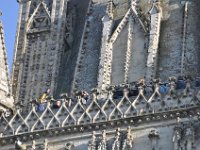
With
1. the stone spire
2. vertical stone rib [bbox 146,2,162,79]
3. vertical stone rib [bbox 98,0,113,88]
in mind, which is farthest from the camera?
vertical stone rib [bbox 98,0,113,88]

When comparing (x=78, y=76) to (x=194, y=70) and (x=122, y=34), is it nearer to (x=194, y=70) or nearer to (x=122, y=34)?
(x=122, y=34)

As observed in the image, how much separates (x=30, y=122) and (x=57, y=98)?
12.5 feet

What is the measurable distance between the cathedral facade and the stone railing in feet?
0.11

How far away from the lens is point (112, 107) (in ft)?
106

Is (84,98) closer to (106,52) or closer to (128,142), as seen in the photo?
(128,142)

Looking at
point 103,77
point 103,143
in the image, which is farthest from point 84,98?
point 103,77

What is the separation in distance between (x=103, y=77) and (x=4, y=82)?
143 inches

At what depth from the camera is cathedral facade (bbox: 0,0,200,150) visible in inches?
1241

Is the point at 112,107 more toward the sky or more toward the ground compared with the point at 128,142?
more toward the sky

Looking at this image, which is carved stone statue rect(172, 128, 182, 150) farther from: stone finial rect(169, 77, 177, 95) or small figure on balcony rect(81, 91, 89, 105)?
small figure on balcony rect(81, 91, 89, 105)

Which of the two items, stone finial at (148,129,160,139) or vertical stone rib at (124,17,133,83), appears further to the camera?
vertical stone rib at (124,17,133,83)

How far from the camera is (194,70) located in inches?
1403

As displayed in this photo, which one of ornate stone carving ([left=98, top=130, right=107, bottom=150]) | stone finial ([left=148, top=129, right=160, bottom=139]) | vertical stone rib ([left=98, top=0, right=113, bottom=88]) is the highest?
vertical stone rib ([left=98, top=0, right=113, bottom=88])

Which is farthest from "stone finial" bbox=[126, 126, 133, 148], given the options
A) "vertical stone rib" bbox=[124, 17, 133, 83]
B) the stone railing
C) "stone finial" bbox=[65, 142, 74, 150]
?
"vertical stone rib" bbox=[124, 17, 133, 83]
